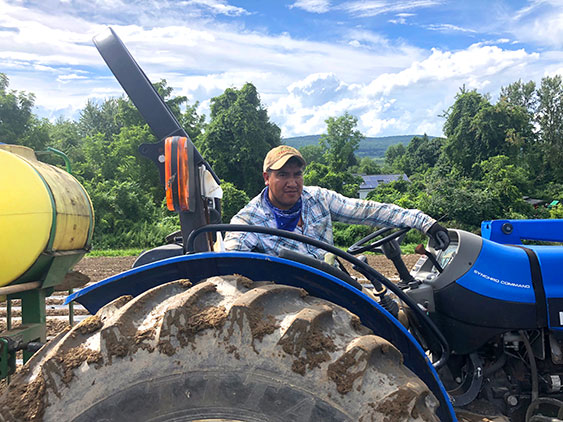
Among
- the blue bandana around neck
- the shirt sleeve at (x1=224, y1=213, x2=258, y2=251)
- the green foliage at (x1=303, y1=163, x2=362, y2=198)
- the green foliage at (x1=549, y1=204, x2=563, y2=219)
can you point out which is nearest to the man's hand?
the blue bandana around neck

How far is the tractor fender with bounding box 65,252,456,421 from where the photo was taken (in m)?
1.72

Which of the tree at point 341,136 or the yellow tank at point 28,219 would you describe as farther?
the tree at point 341,136

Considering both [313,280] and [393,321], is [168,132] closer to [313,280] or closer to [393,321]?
[313,280]

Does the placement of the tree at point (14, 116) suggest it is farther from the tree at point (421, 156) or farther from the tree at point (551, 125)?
the tree at point (421, 156)

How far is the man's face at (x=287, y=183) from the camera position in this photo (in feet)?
9.12

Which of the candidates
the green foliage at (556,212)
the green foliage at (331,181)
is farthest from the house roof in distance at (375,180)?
the green foliage at (556,212)

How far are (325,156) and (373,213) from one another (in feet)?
137

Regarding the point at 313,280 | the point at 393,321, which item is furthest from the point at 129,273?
the point at 393,321

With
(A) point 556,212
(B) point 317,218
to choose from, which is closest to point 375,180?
(A) point 556,212

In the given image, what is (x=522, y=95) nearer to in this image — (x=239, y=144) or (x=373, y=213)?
(x=239, y=144)

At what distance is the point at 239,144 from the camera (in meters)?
31.2

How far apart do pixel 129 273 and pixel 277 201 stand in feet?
4.27

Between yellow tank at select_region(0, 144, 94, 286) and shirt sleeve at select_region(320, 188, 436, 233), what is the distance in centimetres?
182

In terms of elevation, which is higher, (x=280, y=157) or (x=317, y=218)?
(x=280, y=157)
